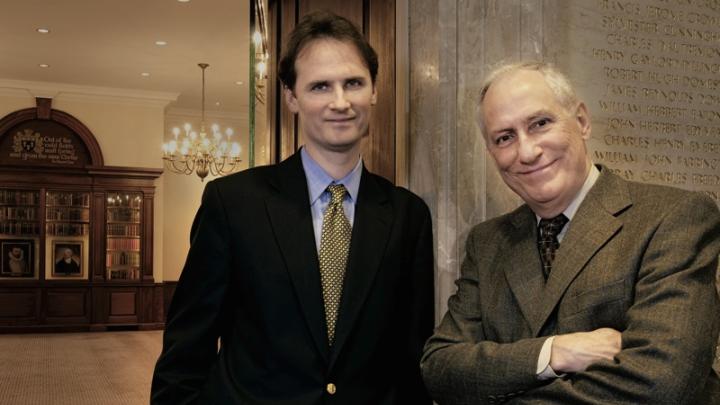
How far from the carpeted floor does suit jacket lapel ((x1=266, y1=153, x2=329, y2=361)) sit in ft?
18.7

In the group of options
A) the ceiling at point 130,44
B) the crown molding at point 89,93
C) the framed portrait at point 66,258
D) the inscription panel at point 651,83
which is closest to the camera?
the inscription panel at point 651,83

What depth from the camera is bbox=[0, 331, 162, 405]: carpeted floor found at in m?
7.48

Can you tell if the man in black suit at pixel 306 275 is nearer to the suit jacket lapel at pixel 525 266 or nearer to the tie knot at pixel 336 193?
the tie knot at pixel 336 193

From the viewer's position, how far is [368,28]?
291 centimetres

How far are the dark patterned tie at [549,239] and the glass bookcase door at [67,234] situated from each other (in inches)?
504

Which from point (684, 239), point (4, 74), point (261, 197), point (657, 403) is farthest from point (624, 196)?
point (4, 74)

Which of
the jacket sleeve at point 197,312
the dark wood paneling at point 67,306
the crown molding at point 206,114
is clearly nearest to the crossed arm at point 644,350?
the jacket sleeve at point 197,312

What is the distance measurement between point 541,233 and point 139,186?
1288 cm

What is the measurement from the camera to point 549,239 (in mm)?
1911

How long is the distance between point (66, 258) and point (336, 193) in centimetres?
1255

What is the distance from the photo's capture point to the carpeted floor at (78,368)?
7480 mm

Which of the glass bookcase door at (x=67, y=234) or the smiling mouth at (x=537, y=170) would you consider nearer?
the smiling mouth at (x=537, y=170)

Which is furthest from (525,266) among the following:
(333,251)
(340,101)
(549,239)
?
(340,101)

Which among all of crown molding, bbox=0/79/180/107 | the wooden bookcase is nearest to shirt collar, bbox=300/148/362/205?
crown molding, bbox=0/79/180/107
